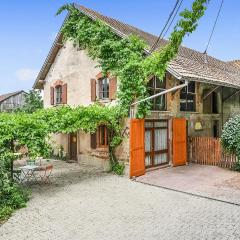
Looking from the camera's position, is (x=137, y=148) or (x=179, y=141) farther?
(x=179, y=141)

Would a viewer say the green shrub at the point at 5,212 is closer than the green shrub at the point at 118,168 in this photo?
Yes

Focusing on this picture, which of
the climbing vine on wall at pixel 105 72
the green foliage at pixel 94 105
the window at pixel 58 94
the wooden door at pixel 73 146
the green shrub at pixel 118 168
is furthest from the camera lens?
the window at pixel 58 94

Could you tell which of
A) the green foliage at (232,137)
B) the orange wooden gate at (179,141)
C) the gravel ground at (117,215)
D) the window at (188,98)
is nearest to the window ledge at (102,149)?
the gravel ground at (117,215)

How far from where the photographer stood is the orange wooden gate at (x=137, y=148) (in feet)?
44.8

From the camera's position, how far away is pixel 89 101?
1709 cm

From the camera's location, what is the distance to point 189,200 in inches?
417

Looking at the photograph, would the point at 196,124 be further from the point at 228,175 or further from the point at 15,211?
the point at 15,211

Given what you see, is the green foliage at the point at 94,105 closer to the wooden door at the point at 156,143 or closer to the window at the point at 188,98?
the wooden door at the point at 156,143

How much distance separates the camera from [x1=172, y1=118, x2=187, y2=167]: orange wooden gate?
52.2 feet

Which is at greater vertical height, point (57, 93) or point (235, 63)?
point (235, 63)

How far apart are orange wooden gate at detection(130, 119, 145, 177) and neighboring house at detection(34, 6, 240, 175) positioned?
0.09 metres

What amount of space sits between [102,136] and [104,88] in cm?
244

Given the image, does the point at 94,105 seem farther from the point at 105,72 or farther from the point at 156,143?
the point at 156,143

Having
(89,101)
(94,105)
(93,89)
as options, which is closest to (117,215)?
(94,105)
